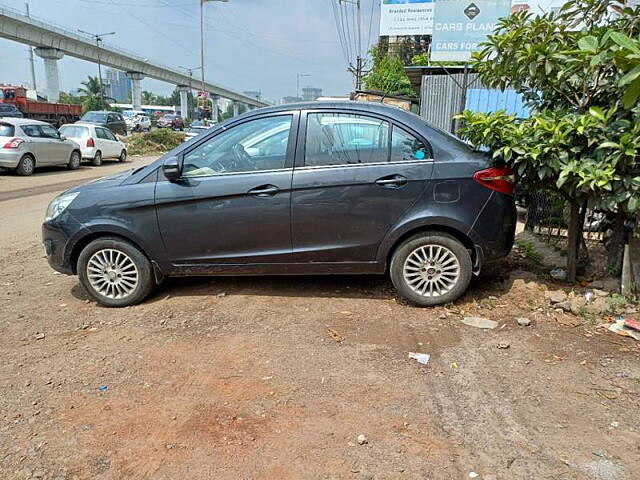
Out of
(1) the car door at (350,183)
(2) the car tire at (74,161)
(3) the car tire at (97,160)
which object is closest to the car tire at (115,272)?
(1) the car door at (350,183)

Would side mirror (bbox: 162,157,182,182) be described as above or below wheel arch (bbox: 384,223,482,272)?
above

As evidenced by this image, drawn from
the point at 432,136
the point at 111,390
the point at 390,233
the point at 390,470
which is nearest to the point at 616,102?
the point at 432,136

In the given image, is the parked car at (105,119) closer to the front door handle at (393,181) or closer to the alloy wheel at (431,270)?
the front door handle at (393,181)

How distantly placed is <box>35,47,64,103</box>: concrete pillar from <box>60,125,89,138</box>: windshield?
126ft

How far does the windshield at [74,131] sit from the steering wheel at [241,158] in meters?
16.6

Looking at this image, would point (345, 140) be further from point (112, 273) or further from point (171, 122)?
point (171, 122)

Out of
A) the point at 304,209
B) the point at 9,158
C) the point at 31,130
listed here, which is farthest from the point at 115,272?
the point at 31,130

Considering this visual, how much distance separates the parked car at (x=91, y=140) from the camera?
1862 centimetres

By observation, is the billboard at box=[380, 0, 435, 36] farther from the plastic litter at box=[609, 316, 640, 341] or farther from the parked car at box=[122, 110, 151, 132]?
the parked car at box=[122, 110, 151, 132]

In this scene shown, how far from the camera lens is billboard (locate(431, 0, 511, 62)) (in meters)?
15.6

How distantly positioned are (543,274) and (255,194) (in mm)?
3017

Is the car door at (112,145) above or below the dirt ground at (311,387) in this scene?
above

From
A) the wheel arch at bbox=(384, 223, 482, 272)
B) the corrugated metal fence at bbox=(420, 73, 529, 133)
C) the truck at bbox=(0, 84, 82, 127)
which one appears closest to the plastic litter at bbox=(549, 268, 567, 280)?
the wheel arch at bbox=(384, 223, 482, 272)

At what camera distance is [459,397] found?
10.3 ft
